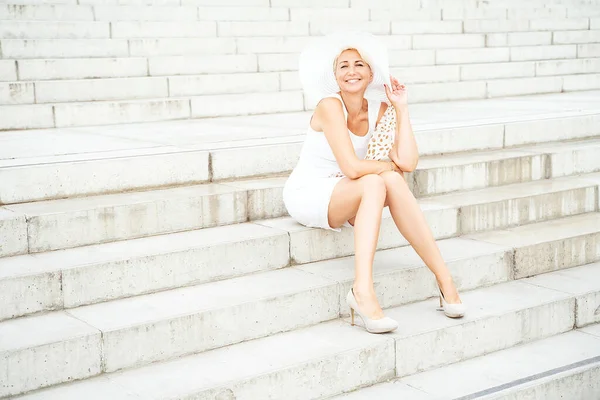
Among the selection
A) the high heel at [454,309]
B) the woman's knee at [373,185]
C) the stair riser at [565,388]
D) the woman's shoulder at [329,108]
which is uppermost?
the woman's shoulder at [329,108]

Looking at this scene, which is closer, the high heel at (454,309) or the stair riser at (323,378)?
the stair riser at (323,378)

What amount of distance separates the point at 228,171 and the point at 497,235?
1658 millimetres

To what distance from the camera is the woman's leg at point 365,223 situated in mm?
4055

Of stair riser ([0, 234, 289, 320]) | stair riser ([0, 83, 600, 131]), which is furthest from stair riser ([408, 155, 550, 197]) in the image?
stair riser ([0, 234, 289, 320])

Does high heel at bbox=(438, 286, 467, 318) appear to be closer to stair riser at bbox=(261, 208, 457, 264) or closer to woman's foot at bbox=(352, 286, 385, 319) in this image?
woman's foot at bbox=(352, 286, 385, 319)

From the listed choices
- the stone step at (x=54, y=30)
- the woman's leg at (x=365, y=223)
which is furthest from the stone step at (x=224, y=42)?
the woman's leg at (x=365, y=223)

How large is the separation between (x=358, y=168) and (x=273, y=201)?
81cm

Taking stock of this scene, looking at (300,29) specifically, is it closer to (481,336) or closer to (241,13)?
(241,13)

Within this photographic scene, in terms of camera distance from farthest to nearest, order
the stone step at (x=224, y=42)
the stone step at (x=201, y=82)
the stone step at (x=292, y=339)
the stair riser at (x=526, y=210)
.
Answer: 1. the stone step at (x=224, y=42)
2. the stone step at (x=201, y=82)
3. the stair riser at (x=526, y=210)
4. the stone step at (x=292, y=339)

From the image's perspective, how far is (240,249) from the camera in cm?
441

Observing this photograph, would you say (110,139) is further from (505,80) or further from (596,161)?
(505,80)

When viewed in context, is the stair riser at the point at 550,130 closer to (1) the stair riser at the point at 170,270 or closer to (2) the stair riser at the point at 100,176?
(2) the stair riser at the point at 100,176

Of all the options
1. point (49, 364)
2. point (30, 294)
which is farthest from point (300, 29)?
point (49, 364)

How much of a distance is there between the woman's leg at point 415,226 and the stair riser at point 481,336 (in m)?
0.19
